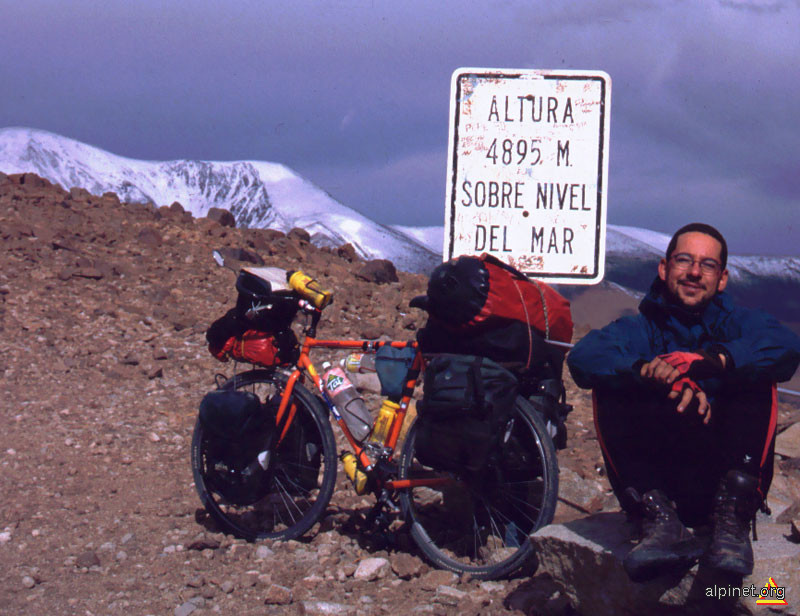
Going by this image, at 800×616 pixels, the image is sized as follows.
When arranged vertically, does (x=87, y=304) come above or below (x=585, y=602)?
above

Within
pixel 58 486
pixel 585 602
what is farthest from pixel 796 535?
pixel 58 486

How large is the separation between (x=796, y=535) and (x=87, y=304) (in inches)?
354

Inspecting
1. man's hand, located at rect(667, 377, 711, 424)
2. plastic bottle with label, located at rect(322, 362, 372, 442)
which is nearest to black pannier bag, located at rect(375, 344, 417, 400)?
plastic bottle with label, located at rect(322, 362, 372, 442)

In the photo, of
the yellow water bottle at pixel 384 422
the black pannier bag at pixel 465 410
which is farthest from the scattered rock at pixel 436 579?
the yellow water bottle at pixel 384 422

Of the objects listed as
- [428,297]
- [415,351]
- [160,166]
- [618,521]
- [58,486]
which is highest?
[160,166]

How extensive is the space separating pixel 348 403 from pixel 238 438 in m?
0.62

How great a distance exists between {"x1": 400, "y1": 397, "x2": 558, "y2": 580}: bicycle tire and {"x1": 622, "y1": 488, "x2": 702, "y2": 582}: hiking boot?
69cm

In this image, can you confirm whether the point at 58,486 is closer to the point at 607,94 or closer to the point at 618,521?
the point at 618,521

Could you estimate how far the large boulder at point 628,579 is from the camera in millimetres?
2750

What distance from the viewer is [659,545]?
2744 mm

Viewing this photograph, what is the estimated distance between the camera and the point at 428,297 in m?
3.78

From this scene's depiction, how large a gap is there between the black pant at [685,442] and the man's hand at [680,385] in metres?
0.05

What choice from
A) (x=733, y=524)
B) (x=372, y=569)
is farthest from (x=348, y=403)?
(x=733, y=524)

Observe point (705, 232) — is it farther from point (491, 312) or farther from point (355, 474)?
point (355, 474)
